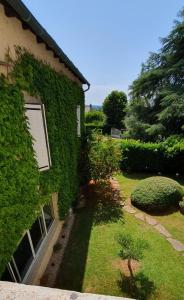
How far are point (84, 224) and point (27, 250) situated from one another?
3.96 metres

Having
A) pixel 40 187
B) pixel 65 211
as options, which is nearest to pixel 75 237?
pixel 65 211

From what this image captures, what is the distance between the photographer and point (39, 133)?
208 inches

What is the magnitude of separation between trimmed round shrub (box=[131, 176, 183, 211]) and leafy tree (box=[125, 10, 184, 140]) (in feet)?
31.0

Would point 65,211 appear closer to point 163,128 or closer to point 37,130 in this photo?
point 37,130

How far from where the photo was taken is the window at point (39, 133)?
4.89 metres

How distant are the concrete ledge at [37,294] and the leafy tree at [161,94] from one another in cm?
1771

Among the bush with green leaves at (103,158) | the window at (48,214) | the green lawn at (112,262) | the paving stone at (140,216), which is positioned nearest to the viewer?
the green lawn at (112,262)

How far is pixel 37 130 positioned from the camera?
5.18 m

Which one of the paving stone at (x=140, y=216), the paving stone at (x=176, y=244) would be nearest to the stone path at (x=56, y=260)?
the paving stone at (x=140, y=216)

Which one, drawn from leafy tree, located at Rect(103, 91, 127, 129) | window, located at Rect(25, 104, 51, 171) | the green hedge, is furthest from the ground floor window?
leafy tree, located at Rect(103, 91, 127, 129)

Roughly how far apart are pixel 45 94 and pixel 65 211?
422 cm

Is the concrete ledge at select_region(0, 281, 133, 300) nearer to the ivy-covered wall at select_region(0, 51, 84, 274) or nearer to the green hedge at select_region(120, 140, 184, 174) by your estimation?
the ivy-covered wall at select_region(0, 51, 84, 274)

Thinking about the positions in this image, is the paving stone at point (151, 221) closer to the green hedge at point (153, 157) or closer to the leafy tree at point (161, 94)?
the green hedge at point (153, 157)

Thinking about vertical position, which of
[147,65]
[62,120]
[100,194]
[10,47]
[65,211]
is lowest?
[100,194]
